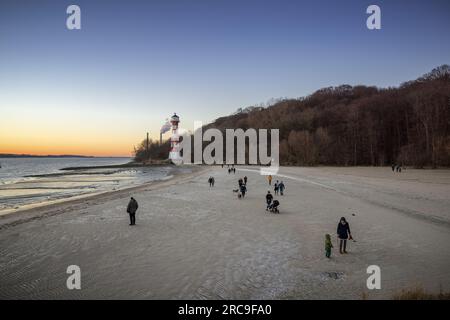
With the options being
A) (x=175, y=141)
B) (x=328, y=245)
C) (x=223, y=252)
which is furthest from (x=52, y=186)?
(x=175, y=141)

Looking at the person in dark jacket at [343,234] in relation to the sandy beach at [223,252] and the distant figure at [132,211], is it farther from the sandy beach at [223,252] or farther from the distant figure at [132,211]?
the distant figure at [132,211]

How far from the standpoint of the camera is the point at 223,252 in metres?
9.98

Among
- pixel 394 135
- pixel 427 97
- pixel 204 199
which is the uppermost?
pixel 427 97

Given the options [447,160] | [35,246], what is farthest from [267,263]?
[447,160]

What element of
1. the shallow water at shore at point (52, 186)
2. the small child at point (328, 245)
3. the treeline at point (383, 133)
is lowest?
the shallow water at shore at point (52, 186)

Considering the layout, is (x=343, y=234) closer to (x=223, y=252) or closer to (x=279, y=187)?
(x=223, y=252)

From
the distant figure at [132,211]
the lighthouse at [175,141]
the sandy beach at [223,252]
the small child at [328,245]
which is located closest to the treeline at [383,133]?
the lighthouse at [175,141]

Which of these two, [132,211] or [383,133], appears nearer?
[132,211]

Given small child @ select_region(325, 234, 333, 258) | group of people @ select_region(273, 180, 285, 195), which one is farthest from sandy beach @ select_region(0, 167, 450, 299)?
group of people @ select_region(273, 180, 285, 195)

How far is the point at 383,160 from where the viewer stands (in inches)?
2680

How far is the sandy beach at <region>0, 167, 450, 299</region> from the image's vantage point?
7172 millimetres

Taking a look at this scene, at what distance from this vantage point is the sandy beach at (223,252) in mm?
7172

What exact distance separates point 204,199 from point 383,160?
60.8 m
